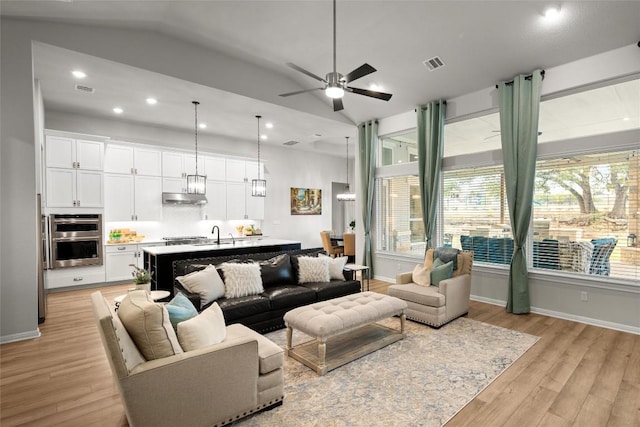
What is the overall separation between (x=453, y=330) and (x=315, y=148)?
7.00 metres

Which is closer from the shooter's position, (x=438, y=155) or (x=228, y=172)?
(x=438, y=155)

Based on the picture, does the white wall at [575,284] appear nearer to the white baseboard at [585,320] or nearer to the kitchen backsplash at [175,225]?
the white baseboard at [585,320]

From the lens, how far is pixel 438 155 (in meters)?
5.60

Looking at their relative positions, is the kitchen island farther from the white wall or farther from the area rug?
the white wall

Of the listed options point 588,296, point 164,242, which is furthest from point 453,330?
point 164,242

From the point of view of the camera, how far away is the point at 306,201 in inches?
394

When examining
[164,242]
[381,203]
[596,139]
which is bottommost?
[164,242]

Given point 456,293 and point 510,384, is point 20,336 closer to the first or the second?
point 510,384

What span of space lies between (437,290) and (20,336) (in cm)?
498

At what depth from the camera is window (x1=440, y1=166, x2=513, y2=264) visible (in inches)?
200

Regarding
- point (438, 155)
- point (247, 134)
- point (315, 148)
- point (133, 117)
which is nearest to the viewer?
point (438, 155)

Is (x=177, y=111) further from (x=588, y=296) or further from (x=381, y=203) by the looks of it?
(x=588, y=296)

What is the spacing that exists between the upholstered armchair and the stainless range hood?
4.96m

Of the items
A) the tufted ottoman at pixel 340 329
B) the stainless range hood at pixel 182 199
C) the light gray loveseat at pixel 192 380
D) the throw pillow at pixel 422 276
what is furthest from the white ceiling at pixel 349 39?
the light gray loveseat at pixel 192 380
